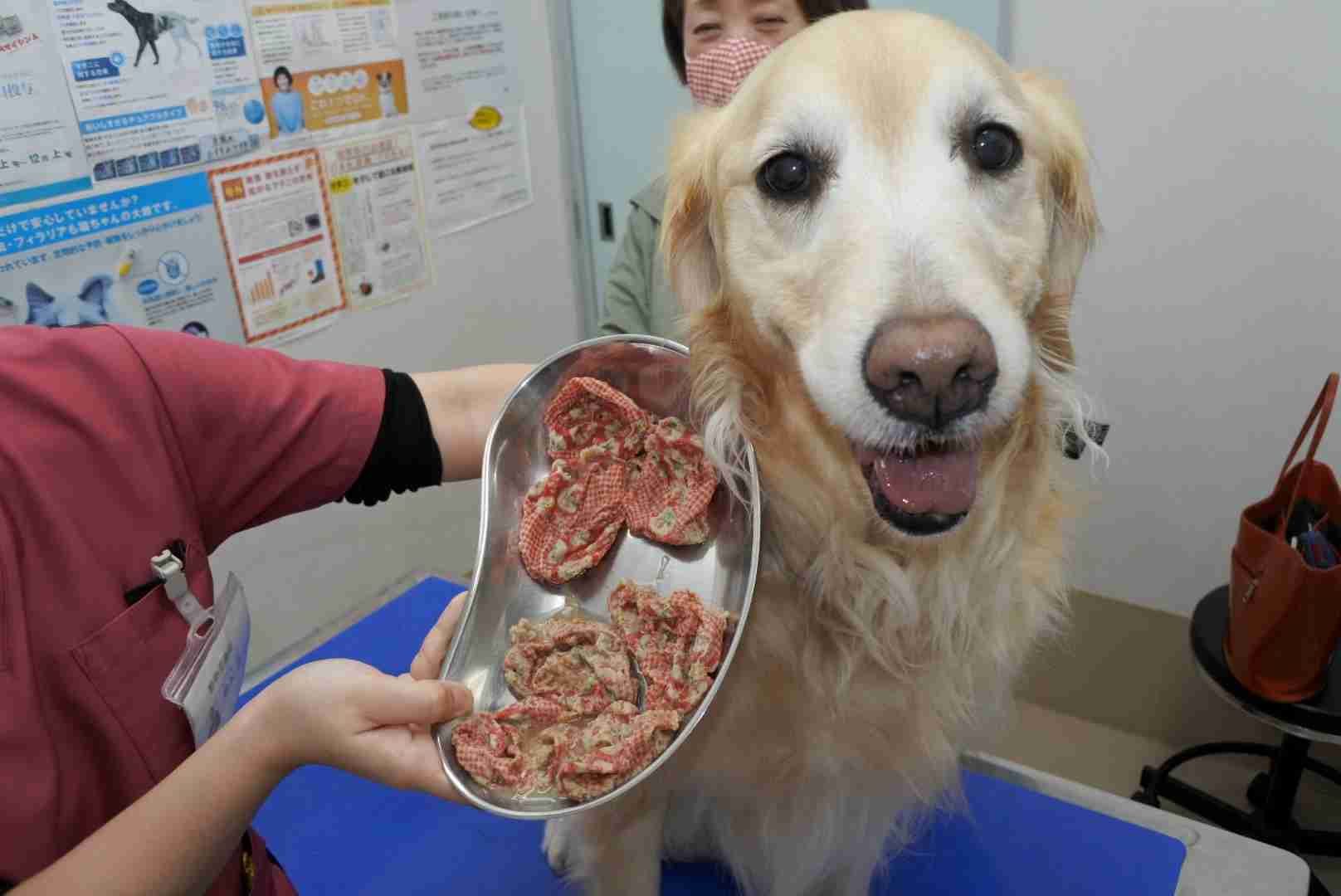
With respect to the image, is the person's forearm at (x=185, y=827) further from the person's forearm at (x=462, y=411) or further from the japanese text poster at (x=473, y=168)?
the japanese text poster at (x=473, y=168)

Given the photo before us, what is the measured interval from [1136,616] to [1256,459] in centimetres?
48

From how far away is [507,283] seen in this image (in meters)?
2.54

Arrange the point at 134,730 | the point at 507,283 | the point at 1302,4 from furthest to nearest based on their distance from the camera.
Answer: the point at 507,283 → the point at 1302,4 → the point at 134,730

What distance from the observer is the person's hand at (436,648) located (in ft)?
2.90

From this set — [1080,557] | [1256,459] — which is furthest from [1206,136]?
[1080,557]

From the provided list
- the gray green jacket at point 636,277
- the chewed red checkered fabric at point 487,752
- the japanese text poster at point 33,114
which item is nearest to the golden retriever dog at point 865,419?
the chewed red checkered fabric at point 487,752

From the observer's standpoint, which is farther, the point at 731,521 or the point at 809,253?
the point at 731,521

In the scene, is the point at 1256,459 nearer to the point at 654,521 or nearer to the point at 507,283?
the point at 654,521

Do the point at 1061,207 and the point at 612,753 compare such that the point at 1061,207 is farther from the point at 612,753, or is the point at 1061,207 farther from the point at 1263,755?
the point at 1263,755

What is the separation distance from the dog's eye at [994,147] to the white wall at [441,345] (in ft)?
5.09

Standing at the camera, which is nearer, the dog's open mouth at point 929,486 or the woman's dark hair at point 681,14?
the dog's open mouth at point 929,486

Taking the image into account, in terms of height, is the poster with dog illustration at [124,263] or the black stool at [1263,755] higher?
the poster with dog illustration at [124,263]

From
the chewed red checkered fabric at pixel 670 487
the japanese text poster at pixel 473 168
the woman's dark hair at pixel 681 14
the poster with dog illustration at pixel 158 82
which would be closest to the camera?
the chewed red checkered fabric at pixel 670 487

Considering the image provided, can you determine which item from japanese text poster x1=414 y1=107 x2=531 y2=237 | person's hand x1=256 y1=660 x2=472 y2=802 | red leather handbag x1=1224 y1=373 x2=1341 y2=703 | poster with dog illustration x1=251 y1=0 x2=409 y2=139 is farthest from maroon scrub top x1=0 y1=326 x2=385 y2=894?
red leather handbag x1=1224 y1=373 x2=1341 y2=703
